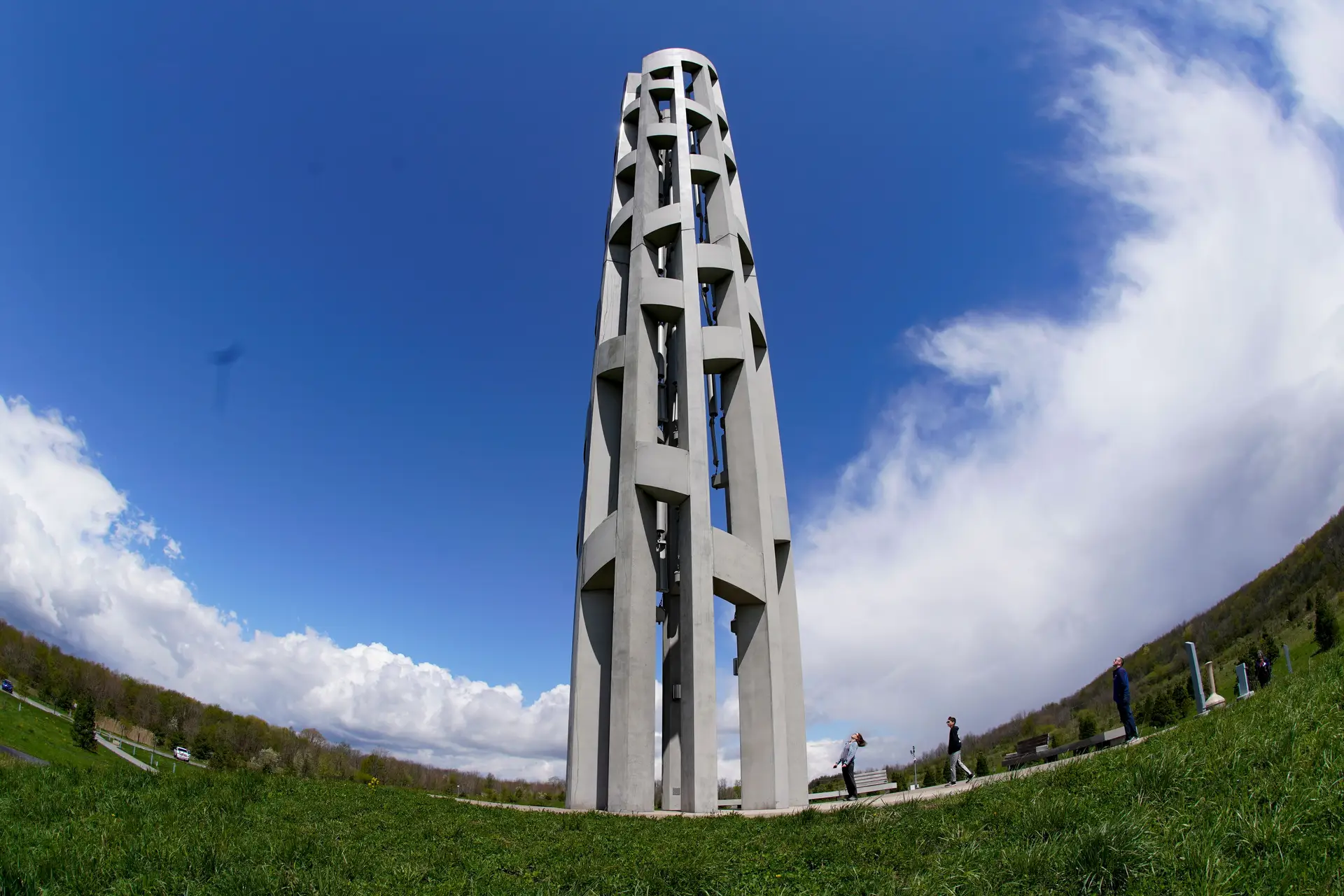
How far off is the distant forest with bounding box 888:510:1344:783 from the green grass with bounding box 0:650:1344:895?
17.2 meters

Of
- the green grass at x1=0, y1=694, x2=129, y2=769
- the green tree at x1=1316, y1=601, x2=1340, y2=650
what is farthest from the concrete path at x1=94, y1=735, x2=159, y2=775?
the green tree at x1=1316, y1=601, x2=1340, y2=650

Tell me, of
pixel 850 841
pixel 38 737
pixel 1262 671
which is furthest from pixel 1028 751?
pixel 38 737

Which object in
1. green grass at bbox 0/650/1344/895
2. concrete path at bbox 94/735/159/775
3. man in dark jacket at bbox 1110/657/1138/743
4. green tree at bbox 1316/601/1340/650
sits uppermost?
green tree at bbox 1316/601/1340/650

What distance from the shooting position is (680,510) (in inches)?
607

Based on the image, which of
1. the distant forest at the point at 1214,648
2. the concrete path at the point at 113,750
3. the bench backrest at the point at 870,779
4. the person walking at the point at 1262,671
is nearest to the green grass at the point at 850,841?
the bench backrest at the point at 870,779

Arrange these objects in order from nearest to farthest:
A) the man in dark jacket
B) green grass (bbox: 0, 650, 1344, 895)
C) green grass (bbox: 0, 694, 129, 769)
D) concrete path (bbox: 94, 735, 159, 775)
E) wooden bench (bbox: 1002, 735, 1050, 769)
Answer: green grass (bbox: 0, 650, 1344, 895) → the man in dark jacket → wooden bench (bbox: 1002, 735, 1050, 769) → green grass (bbox: 0, 694, 129, 769) → concrete path (bbox: 94, 735, 159, 775)

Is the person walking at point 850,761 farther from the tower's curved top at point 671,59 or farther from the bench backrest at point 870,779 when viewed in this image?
the tower's curved top at point 671,59

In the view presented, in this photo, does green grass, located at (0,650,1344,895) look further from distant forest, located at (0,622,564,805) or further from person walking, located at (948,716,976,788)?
distant forest, located at (0,622,564,805)

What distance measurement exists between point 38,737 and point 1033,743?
79467 millimetres

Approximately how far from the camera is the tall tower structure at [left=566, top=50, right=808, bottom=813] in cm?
1417

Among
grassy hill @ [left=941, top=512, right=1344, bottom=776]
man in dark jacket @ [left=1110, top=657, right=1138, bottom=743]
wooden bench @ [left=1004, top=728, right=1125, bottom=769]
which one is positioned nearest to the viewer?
man in dark jacket @ [left=1110, top=657, right=1138, bottom=743]

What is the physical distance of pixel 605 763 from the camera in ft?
50.8

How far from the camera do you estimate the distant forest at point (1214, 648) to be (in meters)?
25.9

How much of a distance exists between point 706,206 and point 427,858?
1759cm
